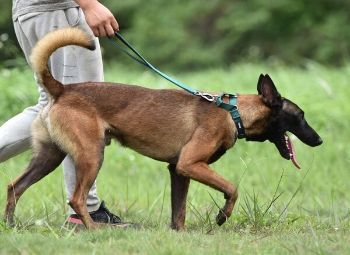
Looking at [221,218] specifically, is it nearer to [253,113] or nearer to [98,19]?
[253,113]

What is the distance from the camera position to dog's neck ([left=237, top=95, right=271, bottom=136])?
18.5ft

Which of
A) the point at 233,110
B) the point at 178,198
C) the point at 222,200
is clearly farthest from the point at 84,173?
the point at 222,200

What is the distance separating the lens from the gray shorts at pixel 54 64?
5.63m

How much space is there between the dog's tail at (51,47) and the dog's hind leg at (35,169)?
1.37ft

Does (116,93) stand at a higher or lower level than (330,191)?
higher

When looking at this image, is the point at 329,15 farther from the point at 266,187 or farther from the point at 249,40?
the point at 266,187

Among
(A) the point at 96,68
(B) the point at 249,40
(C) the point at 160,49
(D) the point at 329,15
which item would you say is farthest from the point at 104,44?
(A) the point at 96,68

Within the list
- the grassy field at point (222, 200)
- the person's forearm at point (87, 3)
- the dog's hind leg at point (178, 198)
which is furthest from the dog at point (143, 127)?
the grassy field at point (222, 200)

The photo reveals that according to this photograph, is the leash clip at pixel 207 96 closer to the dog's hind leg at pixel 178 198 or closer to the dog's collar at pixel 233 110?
the dog's collar at pixel 233 110

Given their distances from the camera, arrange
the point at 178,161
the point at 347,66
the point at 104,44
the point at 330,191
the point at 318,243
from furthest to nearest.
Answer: the point at 104,44, the point at 347,66, the point at 330,191, the point at 178,161, the point at 318,243

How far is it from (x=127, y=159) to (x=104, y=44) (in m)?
19.3

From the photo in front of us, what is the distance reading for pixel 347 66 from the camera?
13.4m

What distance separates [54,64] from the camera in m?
5.78

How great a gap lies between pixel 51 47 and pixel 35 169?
2.84ft
